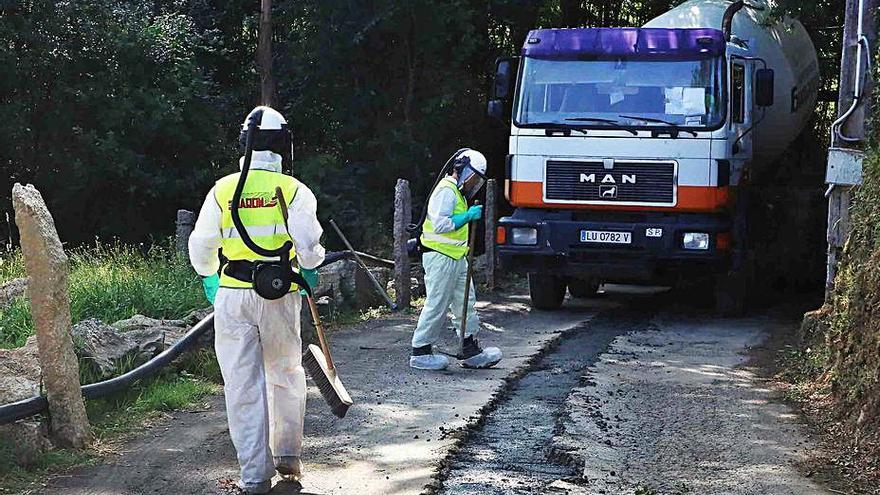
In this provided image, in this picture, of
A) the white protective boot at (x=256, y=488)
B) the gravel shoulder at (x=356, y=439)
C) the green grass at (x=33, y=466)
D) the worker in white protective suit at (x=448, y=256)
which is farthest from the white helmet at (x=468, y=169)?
the white protective boot at (x=256, y=488)

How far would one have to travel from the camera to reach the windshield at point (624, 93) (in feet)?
45.6

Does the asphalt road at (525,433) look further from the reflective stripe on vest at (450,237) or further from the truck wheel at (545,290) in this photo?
the truck wheel at (545,290)

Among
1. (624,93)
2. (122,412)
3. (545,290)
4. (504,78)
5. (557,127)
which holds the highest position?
(504,78)

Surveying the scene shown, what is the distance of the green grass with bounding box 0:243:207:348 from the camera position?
970cm

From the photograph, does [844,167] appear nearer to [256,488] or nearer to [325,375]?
[325,375]

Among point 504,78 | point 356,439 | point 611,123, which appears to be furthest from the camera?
point 504,78

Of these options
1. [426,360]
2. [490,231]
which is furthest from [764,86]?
[426,360]

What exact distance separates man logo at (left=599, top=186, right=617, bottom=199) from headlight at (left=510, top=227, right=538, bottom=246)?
83cm

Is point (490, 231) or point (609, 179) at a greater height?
point (609, 179)

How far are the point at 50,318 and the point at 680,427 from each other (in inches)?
158

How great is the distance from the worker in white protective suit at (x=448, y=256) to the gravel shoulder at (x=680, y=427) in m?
1.19

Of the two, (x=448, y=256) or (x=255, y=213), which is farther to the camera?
(x=448, y=256)

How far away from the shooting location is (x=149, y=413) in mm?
8516

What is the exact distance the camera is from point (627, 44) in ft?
46.3
